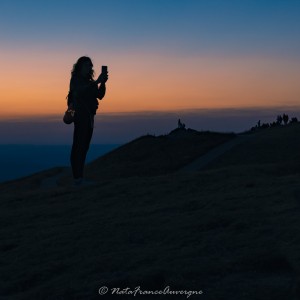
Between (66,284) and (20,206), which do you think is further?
(20,206)

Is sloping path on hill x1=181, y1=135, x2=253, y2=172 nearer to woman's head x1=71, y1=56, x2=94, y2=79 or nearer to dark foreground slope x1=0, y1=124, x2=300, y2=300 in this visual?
woman's head x1=71, y1=56, x2=94, y2=79

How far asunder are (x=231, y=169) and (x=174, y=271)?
9.62m

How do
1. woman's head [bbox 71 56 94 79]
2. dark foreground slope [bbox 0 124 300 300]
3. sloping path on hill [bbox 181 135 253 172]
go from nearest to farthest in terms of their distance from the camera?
dark foreground slope [bbox 0 124 300 300], woman's head [bbox 71 56 94 79], sloping path on hill [bbox 181 135 253 172]

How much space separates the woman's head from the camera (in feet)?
48.9

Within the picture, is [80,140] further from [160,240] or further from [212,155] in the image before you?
[212,155]

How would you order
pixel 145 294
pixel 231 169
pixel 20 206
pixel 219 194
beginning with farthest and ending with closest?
pixel 231 169, pixel 20 206, pixel 219 194, pixel 145 294

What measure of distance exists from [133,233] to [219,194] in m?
3.30

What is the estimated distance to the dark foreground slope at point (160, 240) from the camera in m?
5.98

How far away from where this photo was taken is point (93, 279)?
6297 millimetres

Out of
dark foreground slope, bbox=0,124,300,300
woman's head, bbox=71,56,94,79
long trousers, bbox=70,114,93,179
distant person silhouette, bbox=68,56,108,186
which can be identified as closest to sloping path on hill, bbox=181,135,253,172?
long trousers, bbox=70,114,93,179

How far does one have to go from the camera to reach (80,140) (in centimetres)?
1556

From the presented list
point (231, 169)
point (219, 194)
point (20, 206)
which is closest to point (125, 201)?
point (219, 194)

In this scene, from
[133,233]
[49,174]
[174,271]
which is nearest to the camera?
[174,271]

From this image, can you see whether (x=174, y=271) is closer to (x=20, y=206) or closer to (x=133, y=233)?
(x=133, y=233)
